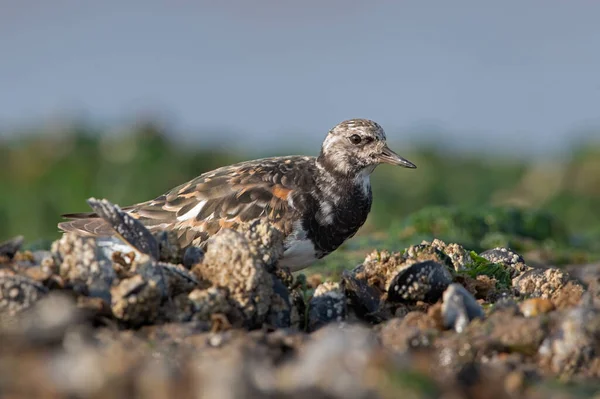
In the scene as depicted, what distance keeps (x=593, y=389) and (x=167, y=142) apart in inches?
492

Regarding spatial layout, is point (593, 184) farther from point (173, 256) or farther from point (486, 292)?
point (173, 256)

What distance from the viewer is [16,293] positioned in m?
3.62

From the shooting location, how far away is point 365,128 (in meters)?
6.31

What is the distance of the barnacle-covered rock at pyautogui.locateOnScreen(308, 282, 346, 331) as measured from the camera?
4273 mm

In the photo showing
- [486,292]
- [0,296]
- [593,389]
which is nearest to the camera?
[593,389]

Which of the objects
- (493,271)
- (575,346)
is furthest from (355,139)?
(575,346)


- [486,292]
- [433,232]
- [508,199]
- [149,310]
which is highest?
[149,310]

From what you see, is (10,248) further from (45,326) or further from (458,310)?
(458,310)

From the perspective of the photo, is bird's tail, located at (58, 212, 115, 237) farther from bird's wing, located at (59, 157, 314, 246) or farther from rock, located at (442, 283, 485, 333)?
rock, located at (442, 283, 485, 333)

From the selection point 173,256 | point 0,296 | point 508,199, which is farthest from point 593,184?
point 0,296

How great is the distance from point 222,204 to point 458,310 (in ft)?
7.85

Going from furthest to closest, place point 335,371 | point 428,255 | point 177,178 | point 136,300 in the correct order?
point 177,178 → point 428,255 → point 136,300 → point 335,371

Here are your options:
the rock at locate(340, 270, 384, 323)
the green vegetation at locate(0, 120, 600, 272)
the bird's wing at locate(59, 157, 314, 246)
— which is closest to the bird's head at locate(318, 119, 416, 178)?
the bird's wing at locate(59, 157, 314, 246)

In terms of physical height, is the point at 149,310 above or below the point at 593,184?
above
